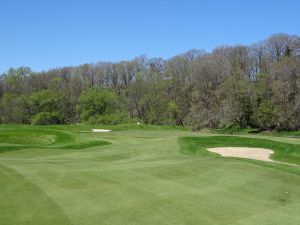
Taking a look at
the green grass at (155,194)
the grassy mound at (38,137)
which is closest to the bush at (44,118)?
the grassy mound at (38,137)

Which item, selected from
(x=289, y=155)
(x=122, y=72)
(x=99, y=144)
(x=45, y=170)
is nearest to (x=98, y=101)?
(x=122, y=72)

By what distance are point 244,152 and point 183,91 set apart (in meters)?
59.3

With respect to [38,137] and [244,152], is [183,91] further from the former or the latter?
[244,152]

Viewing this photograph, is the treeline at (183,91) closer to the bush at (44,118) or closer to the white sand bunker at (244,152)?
the bush at (44,118)

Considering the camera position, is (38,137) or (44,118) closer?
(38,137)

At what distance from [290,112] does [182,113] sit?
28.2 m

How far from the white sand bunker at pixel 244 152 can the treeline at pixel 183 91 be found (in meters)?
35.8

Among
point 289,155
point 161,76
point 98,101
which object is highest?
point 161,76

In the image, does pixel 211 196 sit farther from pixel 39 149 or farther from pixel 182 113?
pixel 182 113

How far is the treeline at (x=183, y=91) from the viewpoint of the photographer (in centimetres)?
6390

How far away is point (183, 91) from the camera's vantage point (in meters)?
83.9

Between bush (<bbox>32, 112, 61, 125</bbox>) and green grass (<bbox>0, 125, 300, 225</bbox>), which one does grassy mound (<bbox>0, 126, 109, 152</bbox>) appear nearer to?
green grass (<bbox>0, 125, 300, 225</bbox>)

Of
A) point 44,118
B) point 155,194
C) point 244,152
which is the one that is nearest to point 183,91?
point 44,118

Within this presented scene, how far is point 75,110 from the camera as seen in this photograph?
95.6 m
